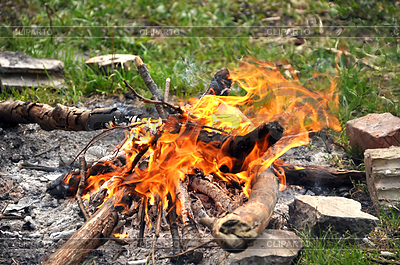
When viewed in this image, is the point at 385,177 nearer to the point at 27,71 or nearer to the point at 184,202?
the point at 184,202

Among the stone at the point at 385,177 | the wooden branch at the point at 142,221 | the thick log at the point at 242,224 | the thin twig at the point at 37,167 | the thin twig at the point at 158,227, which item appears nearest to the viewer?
the thick log at the point at 242,224

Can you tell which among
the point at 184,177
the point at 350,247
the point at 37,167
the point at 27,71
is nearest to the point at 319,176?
the point at 350,247

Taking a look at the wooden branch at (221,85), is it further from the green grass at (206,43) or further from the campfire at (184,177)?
the green grass at (206,43)

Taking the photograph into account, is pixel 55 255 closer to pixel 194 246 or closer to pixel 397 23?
pixel 194 246

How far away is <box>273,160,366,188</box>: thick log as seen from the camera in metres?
3.18

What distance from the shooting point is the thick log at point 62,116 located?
10.4ft

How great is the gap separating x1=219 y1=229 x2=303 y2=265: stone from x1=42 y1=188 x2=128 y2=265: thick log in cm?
79

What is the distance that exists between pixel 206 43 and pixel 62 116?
3051 millimetres

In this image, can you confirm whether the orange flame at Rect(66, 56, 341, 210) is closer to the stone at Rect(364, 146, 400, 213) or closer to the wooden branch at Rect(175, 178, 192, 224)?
the wooden branch at Rect(175, 178, 192, 224)

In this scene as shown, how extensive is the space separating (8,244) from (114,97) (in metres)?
2.48

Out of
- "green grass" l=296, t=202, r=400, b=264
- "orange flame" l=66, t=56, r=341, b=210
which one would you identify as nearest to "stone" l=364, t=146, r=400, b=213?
"green grass" l=296, t=202, r=400, b=264

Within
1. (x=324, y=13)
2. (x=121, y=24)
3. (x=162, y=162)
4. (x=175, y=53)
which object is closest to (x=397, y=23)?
(x=324, y=13)

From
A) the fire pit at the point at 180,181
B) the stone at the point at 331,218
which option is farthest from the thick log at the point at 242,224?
the stone at the point at 331,218

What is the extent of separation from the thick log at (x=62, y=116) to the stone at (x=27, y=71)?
104 cm
